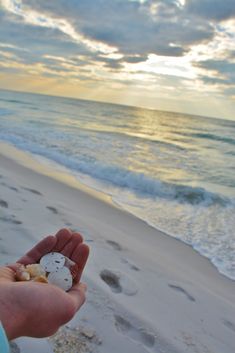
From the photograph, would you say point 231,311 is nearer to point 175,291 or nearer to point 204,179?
point 175,291

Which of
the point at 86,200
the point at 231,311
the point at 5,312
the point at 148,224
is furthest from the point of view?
the point at 86,200

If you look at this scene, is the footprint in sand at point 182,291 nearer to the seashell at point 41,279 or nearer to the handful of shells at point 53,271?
the handful of shells at point 53,271

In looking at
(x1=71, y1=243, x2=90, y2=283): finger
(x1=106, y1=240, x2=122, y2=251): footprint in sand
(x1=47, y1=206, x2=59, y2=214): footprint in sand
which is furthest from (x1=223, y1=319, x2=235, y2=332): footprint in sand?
(x1=47, y1=206, x2=59, y2=214): footprint in sand

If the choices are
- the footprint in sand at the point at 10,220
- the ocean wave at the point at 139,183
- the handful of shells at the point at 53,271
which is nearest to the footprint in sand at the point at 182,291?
the footprint in sand at the point at 10,220

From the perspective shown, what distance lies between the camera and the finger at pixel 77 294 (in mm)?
1989

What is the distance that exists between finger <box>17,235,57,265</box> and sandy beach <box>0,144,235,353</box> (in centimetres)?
52

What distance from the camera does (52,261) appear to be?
231 centimetres

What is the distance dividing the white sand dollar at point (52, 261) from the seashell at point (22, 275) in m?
0.12

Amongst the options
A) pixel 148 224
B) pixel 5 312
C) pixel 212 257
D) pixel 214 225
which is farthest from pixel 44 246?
pixel 214 225

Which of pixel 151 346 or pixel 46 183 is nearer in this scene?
Result: pixel 151 346

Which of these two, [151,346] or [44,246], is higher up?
[44,246]

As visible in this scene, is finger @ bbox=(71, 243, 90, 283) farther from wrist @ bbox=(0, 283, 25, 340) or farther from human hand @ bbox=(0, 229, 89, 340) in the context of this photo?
wrist @ bbox=(0, 283, 25, 340)

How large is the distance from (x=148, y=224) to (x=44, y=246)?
Result: 4054mm

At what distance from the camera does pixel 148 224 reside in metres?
6.41
